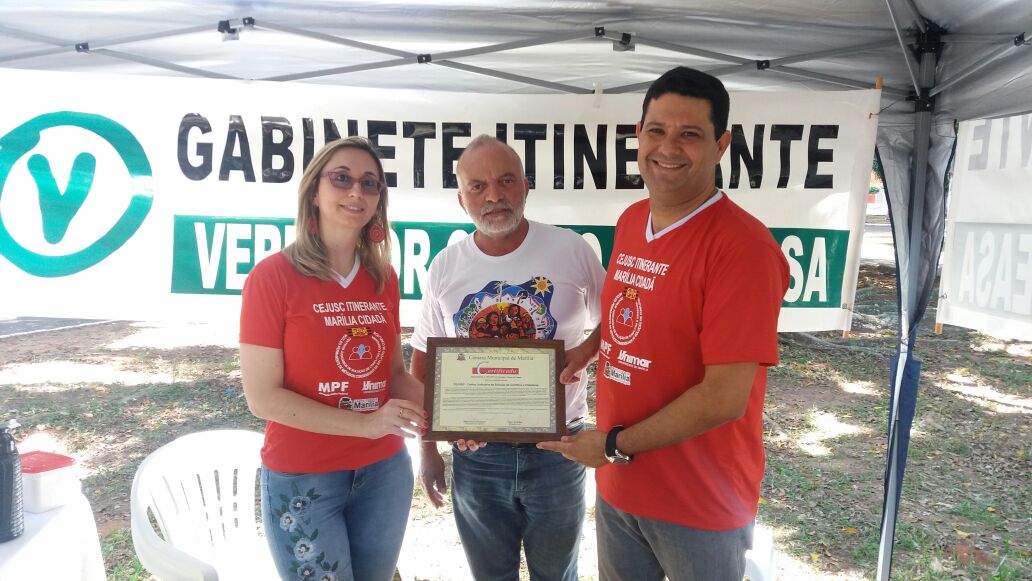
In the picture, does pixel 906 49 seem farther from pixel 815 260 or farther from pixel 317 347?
pixel 317 347

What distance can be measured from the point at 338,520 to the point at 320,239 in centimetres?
91

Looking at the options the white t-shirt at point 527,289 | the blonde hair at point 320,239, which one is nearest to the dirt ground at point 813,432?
the white t-shirt at point 527,289

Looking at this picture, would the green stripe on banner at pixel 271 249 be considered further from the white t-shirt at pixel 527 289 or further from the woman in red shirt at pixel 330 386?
the woman in red shirt at pixel 330 386

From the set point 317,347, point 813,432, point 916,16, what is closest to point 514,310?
point 317,347

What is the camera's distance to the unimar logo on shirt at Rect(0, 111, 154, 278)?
11.1ft

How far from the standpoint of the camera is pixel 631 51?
10.6 ft

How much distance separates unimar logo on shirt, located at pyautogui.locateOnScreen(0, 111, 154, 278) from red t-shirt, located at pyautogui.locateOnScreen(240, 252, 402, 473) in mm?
1870

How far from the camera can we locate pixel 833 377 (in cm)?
848

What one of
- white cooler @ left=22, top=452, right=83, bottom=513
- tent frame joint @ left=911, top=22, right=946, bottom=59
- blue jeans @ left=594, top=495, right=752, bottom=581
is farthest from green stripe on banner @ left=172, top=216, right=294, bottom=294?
tent frame joint @ left=911, top=22, right=946, bottom=59

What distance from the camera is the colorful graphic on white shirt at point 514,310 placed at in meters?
2.25

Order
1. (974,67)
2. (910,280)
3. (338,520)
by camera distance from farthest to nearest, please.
A: (910,280) < (974,67) < (338,520)

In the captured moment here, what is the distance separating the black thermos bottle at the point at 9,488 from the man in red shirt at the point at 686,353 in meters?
1.68

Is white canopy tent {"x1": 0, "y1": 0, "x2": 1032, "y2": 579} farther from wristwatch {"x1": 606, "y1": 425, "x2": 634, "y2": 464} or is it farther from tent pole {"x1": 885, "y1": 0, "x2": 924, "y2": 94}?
wristwatch {"x1": 606, "y1": 425, "x2": 634, "y2": 464}

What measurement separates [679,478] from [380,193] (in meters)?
1.33
